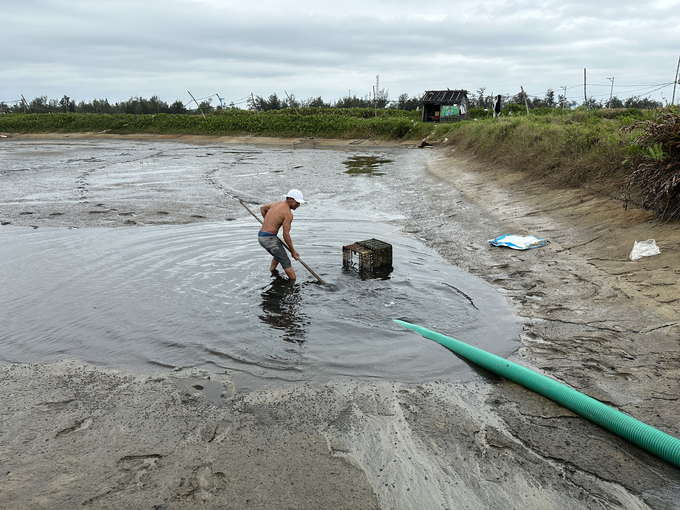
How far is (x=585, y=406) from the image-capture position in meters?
3.76

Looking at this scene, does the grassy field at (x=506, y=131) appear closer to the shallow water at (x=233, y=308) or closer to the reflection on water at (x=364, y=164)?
the reflection on water at (x=364, y=164)

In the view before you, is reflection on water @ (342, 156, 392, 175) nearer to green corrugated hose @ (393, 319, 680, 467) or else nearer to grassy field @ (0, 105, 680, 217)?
grassy field @ (0, 105, 680, 217)

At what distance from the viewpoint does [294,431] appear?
12.3ft

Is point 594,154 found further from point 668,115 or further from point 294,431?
point 294,431

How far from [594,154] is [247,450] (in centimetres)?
1020

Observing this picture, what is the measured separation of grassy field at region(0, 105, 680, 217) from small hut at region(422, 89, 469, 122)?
150 cm

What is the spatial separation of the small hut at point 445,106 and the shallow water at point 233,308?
34851mm

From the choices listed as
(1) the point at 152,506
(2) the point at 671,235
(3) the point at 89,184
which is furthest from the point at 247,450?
(3) the point at 89,184

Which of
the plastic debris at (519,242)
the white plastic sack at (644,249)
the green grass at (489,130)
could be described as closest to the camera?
the white plastic sack at (644,249)

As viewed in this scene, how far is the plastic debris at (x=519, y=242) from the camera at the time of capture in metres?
8.30

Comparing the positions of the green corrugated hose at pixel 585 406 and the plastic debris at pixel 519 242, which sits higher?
the plastic debris at pixel 519 242

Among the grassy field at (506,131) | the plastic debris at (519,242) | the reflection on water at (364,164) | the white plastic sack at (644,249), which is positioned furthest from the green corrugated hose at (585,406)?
the reflection on water at (364,164)

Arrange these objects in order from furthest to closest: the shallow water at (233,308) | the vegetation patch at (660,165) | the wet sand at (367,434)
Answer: the vegetation patch at (660,165)
the shallow water at (233,308)
the wet sand at (367,434)

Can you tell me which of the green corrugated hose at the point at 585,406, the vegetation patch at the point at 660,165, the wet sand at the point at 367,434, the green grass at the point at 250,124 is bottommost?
the wet sand at the point at 367,434
